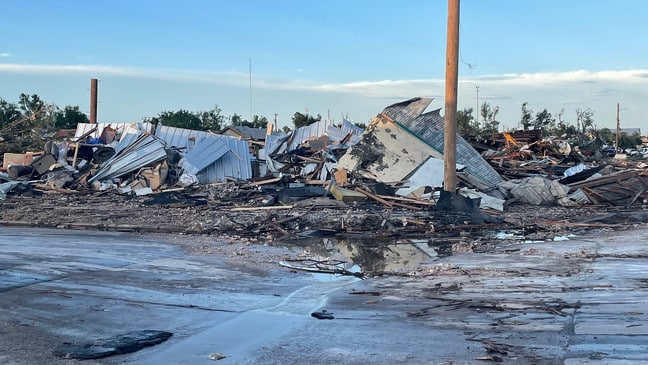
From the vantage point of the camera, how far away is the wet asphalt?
225 inches

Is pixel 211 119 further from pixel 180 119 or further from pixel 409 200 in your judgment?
pixel 409 200

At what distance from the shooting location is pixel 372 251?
1248 cm

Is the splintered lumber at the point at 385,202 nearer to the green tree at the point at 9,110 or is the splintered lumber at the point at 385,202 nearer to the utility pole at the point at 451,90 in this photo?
the utility pole at the point at 451,90

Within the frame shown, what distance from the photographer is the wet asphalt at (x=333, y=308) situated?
571 centimetres

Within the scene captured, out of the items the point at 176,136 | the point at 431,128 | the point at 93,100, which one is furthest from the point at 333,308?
the point at 93,100

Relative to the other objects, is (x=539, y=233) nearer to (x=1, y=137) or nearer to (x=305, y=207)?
(x=305, y=207)

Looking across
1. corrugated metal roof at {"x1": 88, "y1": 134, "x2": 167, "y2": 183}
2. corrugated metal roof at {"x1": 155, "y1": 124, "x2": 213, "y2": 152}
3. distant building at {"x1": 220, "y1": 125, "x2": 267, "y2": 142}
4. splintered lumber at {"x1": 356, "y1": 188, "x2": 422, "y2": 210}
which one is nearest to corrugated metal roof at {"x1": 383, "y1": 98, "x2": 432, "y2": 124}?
splintered lumber at {"x1": 356, "y1": 188, "x2": 422, "y2": 210}

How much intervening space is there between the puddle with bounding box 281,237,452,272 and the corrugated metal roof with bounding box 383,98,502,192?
366 inches

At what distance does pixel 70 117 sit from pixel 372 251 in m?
43.8

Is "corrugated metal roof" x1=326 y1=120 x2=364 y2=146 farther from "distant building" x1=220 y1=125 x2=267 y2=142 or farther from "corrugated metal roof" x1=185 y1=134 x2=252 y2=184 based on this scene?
"distant building" x1=220 y1=125 x2=267 y2=142

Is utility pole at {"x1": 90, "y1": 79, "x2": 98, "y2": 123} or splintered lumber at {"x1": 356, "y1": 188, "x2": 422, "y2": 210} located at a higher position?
utility pole at {"x1": 90, "y1": 79, "x2": 98, "y2": 123}

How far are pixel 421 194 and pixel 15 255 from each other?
11218 millimetres

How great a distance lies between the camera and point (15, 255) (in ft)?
35.1

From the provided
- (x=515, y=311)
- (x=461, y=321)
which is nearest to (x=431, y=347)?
(x=461, y=321)
